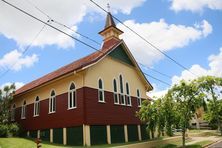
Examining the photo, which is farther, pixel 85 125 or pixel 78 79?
pixel 78 79

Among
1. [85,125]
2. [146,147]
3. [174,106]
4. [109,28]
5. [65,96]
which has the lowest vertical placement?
[146,147]

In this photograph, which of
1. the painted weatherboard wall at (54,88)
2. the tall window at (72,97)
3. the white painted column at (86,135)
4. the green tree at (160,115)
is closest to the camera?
the white painted column at (86,135)

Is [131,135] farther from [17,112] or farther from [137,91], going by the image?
[17,112]

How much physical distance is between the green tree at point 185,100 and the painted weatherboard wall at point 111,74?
20.1 ft

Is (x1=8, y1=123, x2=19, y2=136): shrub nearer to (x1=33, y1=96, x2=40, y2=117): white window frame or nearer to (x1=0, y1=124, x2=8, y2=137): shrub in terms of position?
(x1=0, y1=124, x2=8, y2=137): shrub

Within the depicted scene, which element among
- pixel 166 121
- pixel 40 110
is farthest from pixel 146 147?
pixel 40 110

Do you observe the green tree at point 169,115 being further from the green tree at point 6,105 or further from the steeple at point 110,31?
the green tree at point 6,105

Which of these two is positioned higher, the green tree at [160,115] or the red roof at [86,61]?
the red roof at [86,61]

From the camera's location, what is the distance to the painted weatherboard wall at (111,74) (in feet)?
68.5

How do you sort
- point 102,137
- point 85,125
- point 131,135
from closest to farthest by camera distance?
point 85,125 → point 102,137 → point 131,135

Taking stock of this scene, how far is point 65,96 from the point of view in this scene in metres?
21.5

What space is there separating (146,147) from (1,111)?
16972 millimetres

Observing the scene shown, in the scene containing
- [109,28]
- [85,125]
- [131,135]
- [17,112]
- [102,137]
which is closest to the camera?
[85,125]

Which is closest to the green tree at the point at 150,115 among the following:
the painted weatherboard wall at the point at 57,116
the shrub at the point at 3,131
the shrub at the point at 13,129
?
the painted weatherboard wall at the point at 57,116
